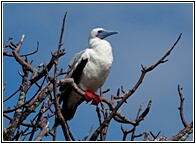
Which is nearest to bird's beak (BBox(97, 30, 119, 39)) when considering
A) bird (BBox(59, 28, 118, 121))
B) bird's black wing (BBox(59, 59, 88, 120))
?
bird (BBox(59, 28, 118, 121))

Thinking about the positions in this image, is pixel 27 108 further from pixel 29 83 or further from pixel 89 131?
pixel 89 131

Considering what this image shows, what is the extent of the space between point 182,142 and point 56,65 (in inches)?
51.6

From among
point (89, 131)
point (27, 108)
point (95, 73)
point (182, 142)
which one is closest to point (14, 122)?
point (27, 108)

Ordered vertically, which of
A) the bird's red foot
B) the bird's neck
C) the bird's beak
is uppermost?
the bird's beak

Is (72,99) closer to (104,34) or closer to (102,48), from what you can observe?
(102,48)

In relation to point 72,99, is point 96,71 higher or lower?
higher

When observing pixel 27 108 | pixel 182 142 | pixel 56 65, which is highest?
pixel 56 65

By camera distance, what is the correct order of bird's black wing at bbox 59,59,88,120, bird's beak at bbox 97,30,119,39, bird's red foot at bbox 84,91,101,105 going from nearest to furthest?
bird's red foot at bbox 84,91,101,105 < bird's black wing at bbox 59,59,88,120 < bird's beak at bbox 97,30,119,39

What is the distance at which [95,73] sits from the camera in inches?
277

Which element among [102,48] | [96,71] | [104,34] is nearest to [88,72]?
[96,71]

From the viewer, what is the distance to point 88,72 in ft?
23.2

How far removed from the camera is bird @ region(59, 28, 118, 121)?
698 centimetres

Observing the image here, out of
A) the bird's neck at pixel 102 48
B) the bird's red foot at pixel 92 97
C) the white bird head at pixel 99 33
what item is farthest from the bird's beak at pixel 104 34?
the bird's red foot at pixel 92 97

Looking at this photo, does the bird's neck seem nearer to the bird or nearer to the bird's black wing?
the bird
